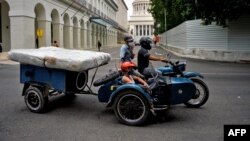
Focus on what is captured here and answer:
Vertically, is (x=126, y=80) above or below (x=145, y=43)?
below

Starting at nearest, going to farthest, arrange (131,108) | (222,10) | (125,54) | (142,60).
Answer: (131,108) < (142,60) < (125,54) < (222,10)

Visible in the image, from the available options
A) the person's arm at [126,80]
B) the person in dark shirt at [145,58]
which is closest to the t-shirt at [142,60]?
the person in dark shirt at [145,58]

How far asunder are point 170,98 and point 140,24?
15184cm

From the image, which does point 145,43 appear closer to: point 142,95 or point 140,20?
point 142,95

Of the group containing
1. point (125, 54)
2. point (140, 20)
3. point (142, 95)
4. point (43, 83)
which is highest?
point (140, 20)

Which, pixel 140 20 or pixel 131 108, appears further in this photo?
pixel 140 20

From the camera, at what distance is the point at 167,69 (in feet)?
25.1

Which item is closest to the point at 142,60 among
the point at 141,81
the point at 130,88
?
the point at 141,81

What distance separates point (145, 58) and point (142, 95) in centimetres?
121

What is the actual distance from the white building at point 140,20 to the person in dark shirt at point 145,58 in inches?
5825

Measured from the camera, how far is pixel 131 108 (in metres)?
6.40

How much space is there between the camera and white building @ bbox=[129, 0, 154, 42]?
154625 millimetres

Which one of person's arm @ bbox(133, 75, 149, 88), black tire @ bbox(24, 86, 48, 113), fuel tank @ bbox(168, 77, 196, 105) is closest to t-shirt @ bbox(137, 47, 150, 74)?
person's arm @ bbox(133, 75, 149, 88)

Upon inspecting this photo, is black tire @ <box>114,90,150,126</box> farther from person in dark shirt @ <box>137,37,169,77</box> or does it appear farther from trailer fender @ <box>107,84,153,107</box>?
person in dark shirt @ <box>137,37,169,77</box>
